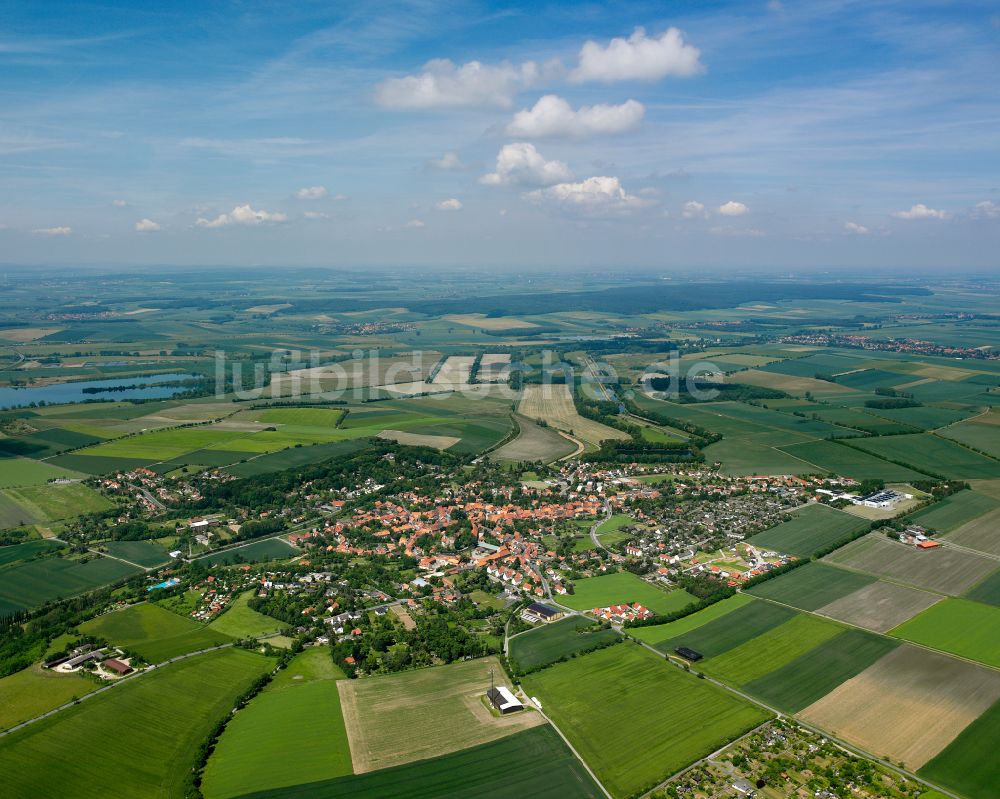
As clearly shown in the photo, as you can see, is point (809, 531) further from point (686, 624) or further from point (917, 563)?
point (686, 624)

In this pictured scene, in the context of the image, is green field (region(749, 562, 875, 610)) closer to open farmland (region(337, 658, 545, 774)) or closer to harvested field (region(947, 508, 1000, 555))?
harvested field (region(947, 508, 1000, 555))

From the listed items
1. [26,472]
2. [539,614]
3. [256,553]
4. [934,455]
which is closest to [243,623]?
[256,553]

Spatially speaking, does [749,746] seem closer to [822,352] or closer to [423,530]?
[423,530]

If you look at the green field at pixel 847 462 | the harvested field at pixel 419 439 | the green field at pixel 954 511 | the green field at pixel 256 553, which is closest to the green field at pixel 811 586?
the green field at pixel 954 511

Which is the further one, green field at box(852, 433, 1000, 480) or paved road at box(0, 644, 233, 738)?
green field at box(852, 433, 1000, 480)

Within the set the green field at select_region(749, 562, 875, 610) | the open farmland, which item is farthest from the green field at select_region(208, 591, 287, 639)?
the green field at select_region(749, 562, 875, 610)

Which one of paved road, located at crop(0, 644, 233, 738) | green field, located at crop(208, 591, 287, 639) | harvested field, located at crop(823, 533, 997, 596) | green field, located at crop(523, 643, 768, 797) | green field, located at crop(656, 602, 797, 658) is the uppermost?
harvested field, located at crop(823, 533, 997, 596)

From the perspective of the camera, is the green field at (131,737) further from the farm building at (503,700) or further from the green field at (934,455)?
the green field at (934,455)
